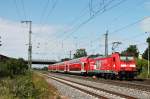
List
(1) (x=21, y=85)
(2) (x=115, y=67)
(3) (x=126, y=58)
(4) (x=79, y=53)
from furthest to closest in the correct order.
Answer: (4) (x=79, y=53) < (3) (x=126, y=58) < (2) (x=115, y=67) < (1) (x=21, y=85)

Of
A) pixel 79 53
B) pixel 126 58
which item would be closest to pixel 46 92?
pixel 126 58

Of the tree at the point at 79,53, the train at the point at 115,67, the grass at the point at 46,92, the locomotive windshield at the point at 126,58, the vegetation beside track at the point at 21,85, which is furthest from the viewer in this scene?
the tree at the point at 79,53

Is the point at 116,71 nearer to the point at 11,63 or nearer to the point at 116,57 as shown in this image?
the point at 116,57

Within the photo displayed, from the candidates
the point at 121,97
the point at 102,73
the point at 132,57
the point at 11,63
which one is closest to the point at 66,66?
the point at 11,63

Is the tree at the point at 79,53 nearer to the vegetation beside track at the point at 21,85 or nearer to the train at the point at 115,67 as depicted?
the vegetation beside track at the point at 21,85

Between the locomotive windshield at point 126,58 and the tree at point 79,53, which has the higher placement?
the tree at point 79,53

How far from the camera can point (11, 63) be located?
229ft

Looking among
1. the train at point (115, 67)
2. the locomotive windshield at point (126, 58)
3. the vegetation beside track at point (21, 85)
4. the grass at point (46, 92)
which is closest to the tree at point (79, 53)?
the vegetation beside track at point (21, 85)

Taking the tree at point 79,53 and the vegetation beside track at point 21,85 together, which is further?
the tree at point 79,53

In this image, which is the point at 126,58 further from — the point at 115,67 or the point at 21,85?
the point at 21,85

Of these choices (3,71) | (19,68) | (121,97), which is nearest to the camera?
(121,97)

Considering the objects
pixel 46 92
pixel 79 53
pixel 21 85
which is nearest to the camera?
pixel 21 85

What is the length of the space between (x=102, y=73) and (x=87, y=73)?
13.4 meters

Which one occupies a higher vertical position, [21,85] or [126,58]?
[126,58]
